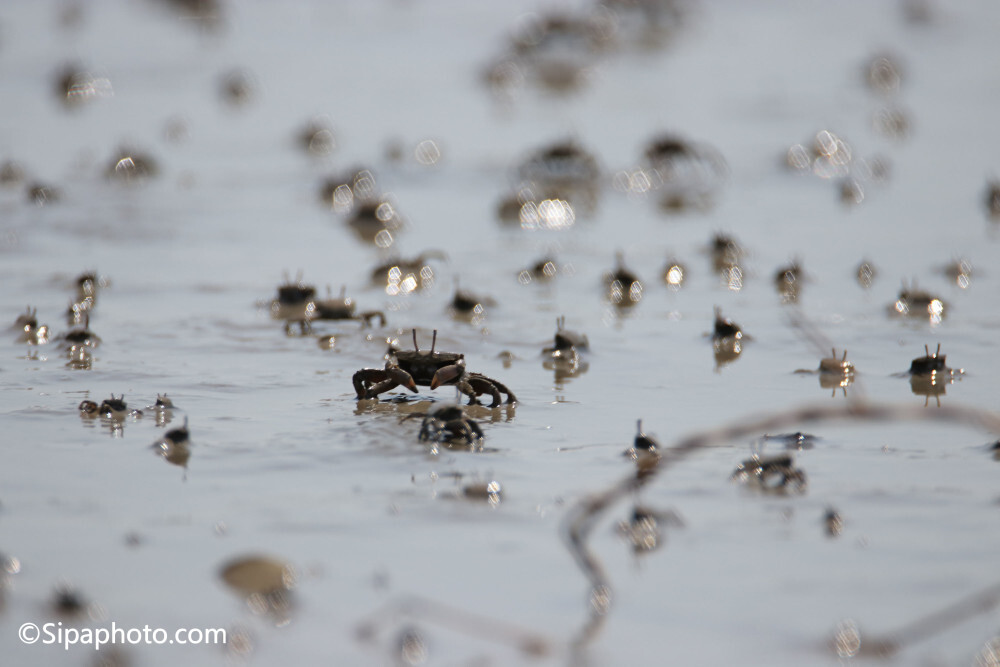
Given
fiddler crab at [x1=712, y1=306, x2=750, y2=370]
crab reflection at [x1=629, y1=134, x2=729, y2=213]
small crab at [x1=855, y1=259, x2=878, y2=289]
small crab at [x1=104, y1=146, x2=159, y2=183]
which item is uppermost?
crab reflection at [x1=629, y1=134, x2=729, y2=213]

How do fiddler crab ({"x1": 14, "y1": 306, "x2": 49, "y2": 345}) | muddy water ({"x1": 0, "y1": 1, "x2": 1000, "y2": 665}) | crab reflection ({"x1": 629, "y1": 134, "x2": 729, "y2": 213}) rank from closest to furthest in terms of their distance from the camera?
muddy water ({"x1": 0, "y1": 1, "x2": 1000, "y2": 665}) < fiddler crab ({"x1": 14, "y1": 306, "x2": 49, "y2": 345}) < crab reflection ({"x1": 629, "y1": 134, "x2": 729, "y2": 213})

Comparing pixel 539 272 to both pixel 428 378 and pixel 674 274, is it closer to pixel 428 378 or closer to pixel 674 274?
pixel 674 274

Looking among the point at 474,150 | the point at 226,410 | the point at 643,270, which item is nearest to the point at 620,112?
the point at 474,150

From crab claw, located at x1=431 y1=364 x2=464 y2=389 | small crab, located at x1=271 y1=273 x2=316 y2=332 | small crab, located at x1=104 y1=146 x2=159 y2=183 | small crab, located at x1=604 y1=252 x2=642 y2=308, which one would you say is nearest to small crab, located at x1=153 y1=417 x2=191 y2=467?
crab claw, located at x1=431 y1=364 x2=464 y2=389

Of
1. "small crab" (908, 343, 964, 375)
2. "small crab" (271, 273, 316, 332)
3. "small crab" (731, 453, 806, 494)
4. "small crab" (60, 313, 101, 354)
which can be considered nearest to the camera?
"small crab" (731, 453, 806, 494)

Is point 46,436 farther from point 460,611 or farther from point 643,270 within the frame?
point 643,270

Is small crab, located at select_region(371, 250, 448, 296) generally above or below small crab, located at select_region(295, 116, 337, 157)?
below

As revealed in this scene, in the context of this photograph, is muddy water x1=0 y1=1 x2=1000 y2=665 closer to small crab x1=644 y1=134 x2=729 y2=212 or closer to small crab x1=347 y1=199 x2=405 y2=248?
small crab x1=347 y1=199 x2=405 y2=248
